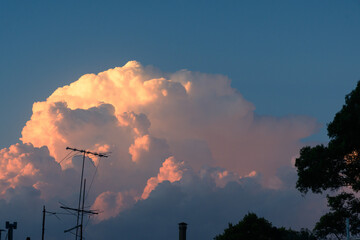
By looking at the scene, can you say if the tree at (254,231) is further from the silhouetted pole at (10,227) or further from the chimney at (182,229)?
the chimney at (182,229)

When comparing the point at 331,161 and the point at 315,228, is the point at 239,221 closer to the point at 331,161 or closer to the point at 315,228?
the point at 315,228

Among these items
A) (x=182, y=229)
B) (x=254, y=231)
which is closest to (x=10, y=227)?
(x=182, y=229)

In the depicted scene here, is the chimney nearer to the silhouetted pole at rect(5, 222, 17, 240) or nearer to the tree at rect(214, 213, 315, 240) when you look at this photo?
the silhouetted pole at rect(5, 222, 17, 240)

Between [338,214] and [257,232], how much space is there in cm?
3069

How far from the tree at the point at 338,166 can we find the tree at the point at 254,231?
27908mm

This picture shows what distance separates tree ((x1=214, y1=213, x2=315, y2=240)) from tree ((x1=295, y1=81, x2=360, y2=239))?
27.9 m

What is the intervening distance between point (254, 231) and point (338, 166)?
3413 cm

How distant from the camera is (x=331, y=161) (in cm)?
4522

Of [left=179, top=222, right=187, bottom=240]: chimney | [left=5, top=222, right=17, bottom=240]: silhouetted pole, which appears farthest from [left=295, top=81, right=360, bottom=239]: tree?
[left=5, top=222, right=17, bottom=240]: silhouetted pole

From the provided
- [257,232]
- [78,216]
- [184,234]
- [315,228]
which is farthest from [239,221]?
[184,234]

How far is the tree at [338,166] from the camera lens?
43.2m

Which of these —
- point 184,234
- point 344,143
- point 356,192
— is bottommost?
point 184,234

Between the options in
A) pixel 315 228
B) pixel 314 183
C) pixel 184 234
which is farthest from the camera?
pixel 315 228

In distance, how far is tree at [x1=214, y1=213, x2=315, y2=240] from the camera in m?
76.6
